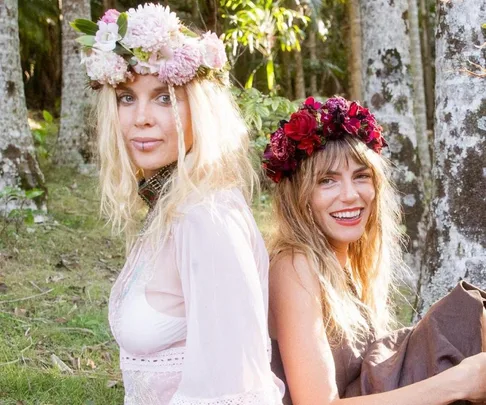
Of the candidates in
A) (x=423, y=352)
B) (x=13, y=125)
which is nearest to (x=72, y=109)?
(x=13, y=125)

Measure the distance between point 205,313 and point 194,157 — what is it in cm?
52

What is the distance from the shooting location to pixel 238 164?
2699 mm

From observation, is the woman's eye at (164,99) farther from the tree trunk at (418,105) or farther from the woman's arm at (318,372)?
the tree trunk at (418,105)

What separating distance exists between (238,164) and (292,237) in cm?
44

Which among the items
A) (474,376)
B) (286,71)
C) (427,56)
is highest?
(427,56)

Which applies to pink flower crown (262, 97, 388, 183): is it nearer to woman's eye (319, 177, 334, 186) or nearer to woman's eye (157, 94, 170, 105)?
woman's eye (319, 177, 334, 186)

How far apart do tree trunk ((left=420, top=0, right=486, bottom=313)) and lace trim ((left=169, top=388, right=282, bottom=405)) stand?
195 cm

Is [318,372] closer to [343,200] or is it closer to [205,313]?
[205,313]

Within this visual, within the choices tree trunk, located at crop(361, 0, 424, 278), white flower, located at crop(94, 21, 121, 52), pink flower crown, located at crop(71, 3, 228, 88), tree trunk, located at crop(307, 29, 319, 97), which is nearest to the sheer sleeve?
pink flower crown, located at crop(71, 3, 228, 88)

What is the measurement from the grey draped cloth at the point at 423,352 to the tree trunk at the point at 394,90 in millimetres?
4555

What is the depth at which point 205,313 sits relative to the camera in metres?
2.33

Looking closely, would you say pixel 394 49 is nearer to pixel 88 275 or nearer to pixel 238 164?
pixel 88 275

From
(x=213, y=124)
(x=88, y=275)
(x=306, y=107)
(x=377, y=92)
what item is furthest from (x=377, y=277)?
(x=377, y=92)

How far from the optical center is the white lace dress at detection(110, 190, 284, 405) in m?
2.33
